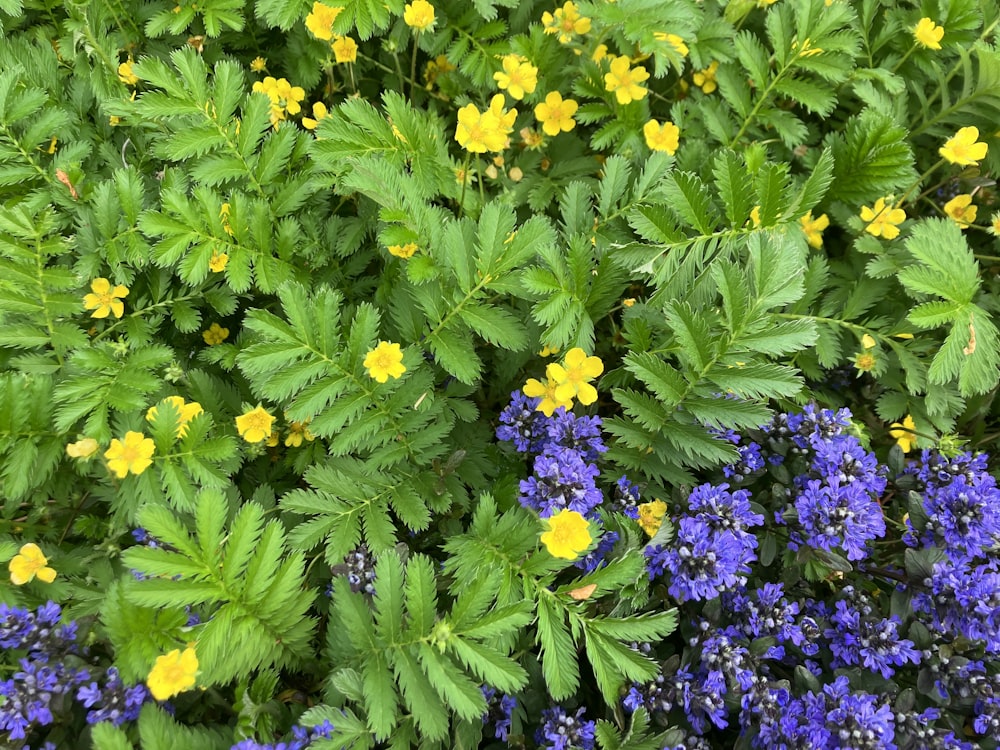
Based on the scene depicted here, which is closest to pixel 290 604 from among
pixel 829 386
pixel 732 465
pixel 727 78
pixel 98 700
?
pixel 98 700

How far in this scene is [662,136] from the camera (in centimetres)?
225

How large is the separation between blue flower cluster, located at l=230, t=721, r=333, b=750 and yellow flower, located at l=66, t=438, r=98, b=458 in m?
0.84

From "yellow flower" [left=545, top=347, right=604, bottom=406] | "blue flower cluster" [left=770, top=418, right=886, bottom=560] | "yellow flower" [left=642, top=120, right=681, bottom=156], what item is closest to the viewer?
"blue flower cluster" [left=770, top=418, right=886, bottom=560]

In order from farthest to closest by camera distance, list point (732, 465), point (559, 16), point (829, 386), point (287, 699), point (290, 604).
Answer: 1. point (829, 386)
2. point (559, 16)
3. point (732, 465)
4. point (287, 699)
5. point (290, 604)

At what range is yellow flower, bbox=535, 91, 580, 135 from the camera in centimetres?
227

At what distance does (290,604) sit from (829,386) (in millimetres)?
1974

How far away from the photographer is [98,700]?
1444mm

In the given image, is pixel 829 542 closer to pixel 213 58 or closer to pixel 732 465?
pixel 732 465

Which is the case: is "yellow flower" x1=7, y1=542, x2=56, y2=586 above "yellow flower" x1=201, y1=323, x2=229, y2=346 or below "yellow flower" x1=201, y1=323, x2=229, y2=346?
below

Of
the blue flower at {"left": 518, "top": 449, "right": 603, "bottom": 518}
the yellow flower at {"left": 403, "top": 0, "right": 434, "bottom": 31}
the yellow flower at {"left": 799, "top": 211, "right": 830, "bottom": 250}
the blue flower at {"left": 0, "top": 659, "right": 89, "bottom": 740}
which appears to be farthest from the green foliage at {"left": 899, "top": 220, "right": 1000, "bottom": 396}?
the blue flower at {"left": 0, "top": 659, "right": 89, "bottom": 740}

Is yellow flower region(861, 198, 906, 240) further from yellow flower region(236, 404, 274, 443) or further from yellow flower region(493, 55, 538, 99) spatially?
yellow flower region(236, 404, 274, 443)

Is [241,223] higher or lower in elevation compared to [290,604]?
higher

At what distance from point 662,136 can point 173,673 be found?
211 centimetres

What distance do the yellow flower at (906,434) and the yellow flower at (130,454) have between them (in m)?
2.26
